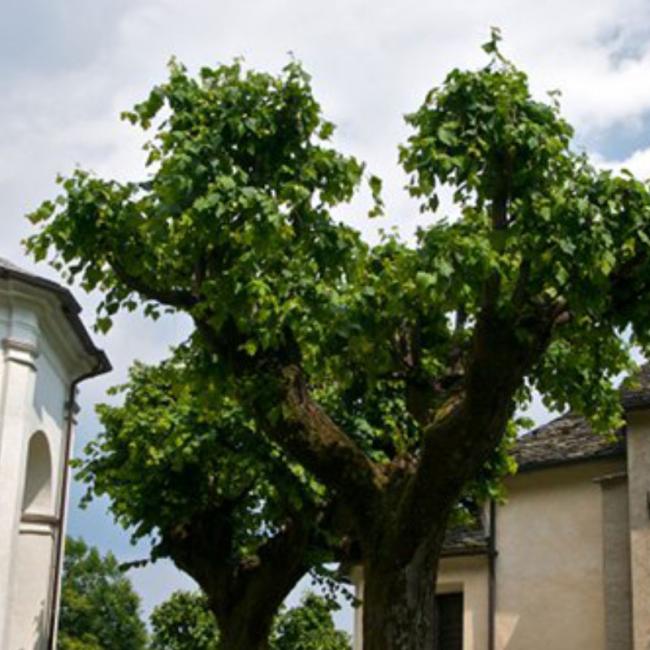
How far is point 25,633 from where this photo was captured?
66.1 ft

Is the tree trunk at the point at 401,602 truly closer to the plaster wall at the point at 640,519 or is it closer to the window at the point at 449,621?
the plaster wall at the point at 640,519

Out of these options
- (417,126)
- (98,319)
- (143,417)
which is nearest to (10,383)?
(143,417)

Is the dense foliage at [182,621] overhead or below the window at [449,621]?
overhead

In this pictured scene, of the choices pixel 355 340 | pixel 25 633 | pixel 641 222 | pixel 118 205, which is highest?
pixel 118 205

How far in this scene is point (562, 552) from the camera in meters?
21.2

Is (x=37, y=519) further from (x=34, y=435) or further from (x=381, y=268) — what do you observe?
(x=381, y=268)

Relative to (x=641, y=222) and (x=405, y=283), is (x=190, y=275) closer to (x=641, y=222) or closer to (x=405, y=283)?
(x=405, y=283)

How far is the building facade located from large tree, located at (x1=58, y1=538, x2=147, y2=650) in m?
41.6

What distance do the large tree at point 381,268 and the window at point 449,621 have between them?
1066cm

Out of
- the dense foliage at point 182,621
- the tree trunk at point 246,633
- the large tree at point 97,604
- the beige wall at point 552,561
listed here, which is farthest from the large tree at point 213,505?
the large tree at point 97,604

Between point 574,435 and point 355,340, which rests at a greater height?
point 574,435

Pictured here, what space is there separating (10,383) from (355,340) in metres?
8.60

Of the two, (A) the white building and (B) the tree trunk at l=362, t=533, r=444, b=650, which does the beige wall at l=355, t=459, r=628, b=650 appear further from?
(B) the tree trunk at l=362, t=533, r=444, b=650

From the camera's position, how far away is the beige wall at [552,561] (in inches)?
806
